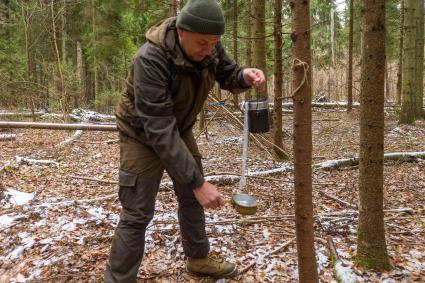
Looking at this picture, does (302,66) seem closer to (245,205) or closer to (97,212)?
(245,205)

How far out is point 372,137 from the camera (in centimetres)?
296

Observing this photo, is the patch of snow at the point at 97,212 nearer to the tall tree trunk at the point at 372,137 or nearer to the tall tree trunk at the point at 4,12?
the tall tree trunk at the point at 372,137

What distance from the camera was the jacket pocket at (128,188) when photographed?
280 cm

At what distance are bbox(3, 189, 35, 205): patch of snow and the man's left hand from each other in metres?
3.92

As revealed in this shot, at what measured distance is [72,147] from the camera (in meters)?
9.70

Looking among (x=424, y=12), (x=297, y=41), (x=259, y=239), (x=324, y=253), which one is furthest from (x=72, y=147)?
(x=424, y=12)

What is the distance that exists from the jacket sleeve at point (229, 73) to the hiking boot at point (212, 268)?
1.47 m

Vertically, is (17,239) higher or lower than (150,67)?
lower

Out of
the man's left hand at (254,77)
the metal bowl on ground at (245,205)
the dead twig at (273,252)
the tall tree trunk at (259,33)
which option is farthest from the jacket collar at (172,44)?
the tall tree trunk at (259,33)

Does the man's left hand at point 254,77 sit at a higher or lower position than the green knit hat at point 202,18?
lower

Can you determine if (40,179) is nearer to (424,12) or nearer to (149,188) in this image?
(149,188)

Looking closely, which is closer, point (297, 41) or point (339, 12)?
point (297, 41)

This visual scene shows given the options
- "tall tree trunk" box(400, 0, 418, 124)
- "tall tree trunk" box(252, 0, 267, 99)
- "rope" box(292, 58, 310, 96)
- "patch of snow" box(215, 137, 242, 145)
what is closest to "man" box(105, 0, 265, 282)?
"rope" box(292, 58, 310, 96)

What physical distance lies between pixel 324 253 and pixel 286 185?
2.30 m
